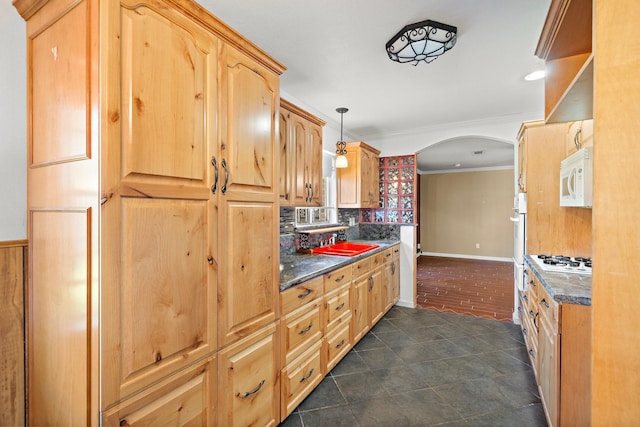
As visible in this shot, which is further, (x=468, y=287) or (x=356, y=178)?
(x=468, y=287)

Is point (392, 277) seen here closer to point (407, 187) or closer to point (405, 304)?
point (405, 304)

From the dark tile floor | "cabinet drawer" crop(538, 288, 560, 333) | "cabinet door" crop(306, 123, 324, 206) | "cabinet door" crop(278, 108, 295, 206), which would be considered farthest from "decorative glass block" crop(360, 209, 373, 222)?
"cabinet drawer" crop(538, 288, 560, 333)

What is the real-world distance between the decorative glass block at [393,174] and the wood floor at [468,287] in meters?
1.93

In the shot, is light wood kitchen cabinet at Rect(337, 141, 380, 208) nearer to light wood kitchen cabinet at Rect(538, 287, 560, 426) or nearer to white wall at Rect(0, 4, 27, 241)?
light wood kitchen cabinet at Rect(538, 287, 560, 426)

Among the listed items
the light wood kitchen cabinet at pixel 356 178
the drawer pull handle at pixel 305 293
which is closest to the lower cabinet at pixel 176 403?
the drawer pull handle at pixel 305 293

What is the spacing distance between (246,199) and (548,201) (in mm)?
2749

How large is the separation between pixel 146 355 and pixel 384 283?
9.83 feet

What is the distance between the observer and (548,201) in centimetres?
267

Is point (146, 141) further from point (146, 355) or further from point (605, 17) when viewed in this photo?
point (605, 17)

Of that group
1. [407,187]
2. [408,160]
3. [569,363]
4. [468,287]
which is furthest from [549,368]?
[468,287]

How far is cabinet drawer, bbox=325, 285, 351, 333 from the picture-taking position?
2361mm

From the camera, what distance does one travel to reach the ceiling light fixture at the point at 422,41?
6.26 ft

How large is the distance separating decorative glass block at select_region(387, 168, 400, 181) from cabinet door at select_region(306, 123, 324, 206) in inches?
76.1

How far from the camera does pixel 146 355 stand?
1055 mm
